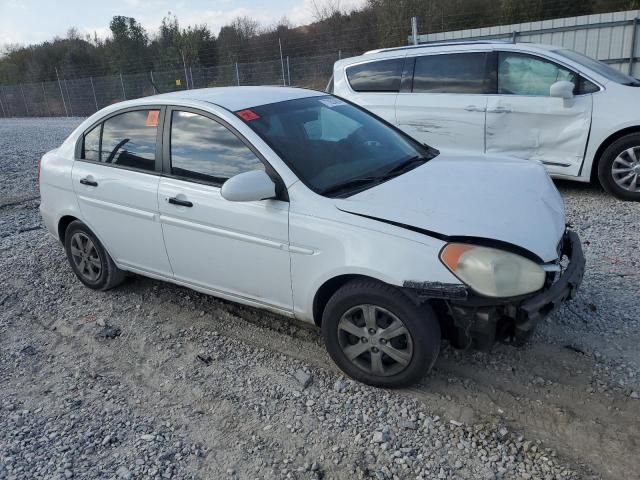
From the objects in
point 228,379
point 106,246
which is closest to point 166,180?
point 106,246

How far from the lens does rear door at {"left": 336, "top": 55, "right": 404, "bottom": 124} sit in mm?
7266

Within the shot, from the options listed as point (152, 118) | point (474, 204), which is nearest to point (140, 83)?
point (152, 118)

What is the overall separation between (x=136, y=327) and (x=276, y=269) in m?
1.50

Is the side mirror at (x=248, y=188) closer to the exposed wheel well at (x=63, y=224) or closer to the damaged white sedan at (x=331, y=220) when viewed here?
the damaged white sedan at (x=331, y=220)

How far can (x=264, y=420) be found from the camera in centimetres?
303

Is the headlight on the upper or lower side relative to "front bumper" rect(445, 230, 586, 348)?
upper

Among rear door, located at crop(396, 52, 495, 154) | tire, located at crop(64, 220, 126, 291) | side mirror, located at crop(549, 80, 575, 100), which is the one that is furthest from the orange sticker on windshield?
side mirror, located at crop(549, 80, 575, 100)

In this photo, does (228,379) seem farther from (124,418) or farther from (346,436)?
(346,436)

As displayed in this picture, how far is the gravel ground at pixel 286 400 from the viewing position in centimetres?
268

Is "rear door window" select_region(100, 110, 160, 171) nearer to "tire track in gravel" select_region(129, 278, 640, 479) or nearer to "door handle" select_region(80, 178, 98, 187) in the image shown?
"door handle" select_region(80, 178, 98, 187)

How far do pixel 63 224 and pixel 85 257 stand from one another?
1.27ft

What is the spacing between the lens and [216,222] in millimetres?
3545

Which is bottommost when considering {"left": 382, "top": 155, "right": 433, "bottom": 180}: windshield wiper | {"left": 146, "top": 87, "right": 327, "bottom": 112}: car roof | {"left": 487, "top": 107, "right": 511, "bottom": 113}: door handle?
{"left": 382, "top": 155, "right": 433, "bottom": 180}: windshield wiper

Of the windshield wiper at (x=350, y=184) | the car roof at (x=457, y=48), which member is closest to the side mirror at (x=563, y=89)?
the car roof at (x=457, y=48)
